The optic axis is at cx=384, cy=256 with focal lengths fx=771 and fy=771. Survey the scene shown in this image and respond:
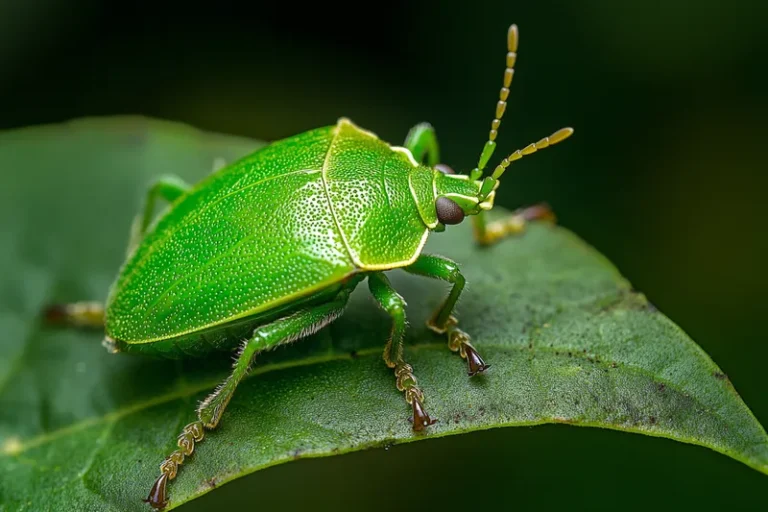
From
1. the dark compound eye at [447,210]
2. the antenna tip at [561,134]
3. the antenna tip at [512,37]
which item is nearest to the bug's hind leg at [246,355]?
the dark compound eye at [447,210]

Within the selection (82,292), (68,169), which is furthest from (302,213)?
(68,169)

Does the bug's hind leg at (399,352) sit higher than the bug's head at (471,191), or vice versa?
the bug's head at (471,191)

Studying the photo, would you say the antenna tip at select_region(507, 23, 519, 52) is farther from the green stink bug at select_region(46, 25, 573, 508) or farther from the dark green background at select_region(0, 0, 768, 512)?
the dark green background at select_region(0, 0, 768, 512)

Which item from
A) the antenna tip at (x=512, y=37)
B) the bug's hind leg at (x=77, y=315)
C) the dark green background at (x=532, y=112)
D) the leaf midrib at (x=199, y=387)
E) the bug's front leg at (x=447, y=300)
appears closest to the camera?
the leaf midrib at (x=199, y=387)

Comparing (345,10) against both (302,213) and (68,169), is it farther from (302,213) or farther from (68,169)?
(302,213)

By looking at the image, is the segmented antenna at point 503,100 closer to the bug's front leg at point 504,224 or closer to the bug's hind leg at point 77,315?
the bug's front leg at point 504,224
